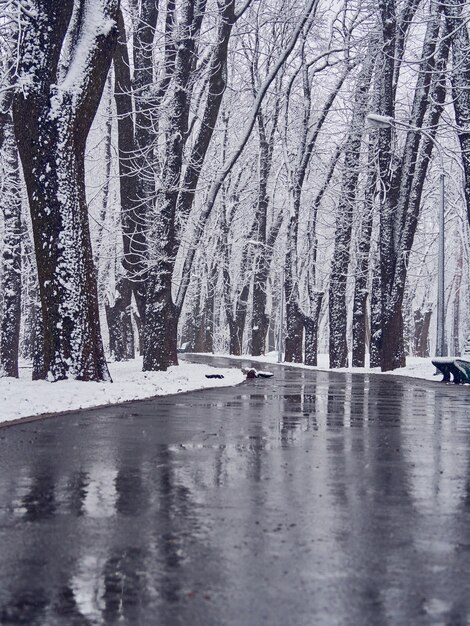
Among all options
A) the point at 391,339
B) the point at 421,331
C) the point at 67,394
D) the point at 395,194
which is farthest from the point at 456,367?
the point at 421,331

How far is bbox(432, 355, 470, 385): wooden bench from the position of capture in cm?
Result: 2822

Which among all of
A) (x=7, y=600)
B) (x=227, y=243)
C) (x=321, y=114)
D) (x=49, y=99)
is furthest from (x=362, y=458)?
(x=227, y=243)

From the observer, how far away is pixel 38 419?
46.7 feet

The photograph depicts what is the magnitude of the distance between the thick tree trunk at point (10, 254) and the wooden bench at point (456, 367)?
1379 cm

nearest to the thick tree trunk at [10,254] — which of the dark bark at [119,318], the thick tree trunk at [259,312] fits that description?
the dark bark at [119,318]

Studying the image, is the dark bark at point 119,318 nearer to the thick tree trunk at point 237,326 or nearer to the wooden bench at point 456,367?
the thick tree trunk at point 237,326

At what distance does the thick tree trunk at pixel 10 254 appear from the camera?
32000 millimetres

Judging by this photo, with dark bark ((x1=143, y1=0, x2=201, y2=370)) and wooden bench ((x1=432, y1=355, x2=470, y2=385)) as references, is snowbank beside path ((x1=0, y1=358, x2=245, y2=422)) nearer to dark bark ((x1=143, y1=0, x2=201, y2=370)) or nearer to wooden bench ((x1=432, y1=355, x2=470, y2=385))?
dark bark ((x1=143, y1=0, x2=201, y2=370))

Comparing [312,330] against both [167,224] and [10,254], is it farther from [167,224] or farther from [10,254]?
[10,254]

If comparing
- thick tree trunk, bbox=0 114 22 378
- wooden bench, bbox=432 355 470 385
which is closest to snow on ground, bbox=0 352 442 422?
wooden bench, bbox=432 355 470 385

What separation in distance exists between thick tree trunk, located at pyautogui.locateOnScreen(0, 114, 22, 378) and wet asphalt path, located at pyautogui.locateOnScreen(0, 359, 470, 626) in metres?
19.5

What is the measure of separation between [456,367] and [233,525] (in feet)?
74.7

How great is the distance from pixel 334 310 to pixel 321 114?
30.3 ft

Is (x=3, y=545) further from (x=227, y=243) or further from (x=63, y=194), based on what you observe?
(x=227, y=243)
